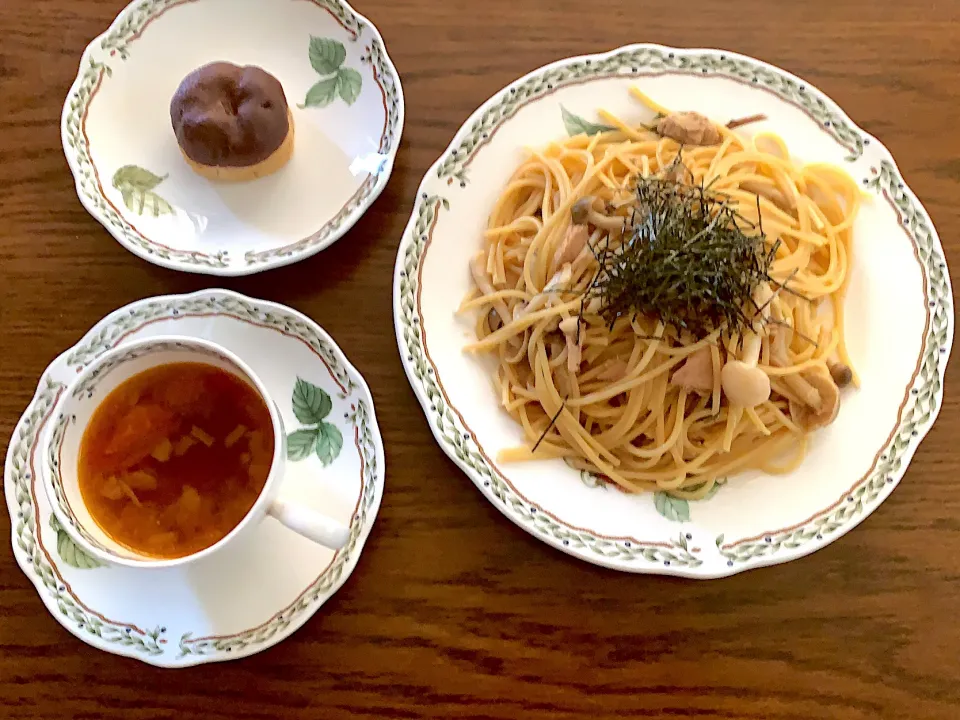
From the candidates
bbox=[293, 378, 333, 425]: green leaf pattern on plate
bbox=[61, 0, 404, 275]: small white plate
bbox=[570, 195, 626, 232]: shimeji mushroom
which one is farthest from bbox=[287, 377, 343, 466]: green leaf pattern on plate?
bbox=[570, 195, 626, 232]: shimeji mushroom

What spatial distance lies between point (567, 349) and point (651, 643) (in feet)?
2.07

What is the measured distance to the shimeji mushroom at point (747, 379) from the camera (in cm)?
157

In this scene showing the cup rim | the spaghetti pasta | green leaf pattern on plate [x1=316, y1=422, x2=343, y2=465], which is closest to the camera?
the cup rim

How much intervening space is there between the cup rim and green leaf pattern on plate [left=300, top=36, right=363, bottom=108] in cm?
83

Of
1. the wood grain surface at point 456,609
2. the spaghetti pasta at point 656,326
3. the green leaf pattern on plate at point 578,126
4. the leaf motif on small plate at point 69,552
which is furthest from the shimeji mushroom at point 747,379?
the leaf motif on small plate at point 69,552

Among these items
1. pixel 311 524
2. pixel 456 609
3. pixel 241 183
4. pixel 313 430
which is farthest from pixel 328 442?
pixel 241 183

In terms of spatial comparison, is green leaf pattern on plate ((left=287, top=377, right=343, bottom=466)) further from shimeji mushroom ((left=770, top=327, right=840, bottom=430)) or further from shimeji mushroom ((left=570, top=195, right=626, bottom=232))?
shimeji mushroom ((left=770, top=327, right=840, bottom=430))

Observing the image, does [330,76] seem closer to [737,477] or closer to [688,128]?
[688,128]

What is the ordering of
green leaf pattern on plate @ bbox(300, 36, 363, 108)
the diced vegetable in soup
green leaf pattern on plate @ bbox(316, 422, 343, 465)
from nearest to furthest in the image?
the diced vegetable in soup → green leaf pattern on plate @ bbox(316, 422, 343, 465) → green leaf pattern on plate @ bbox(300, 36, 363, 108)

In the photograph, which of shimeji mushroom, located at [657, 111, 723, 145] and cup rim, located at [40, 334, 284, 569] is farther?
shimeji mushroom, located at [657, 111, 723, 145]

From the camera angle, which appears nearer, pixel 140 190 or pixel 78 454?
pixel 78 454

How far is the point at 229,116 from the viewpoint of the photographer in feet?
5.66

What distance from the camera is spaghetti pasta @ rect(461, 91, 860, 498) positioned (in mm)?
1638

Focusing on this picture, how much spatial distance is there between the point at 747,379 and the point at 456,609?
0.76 meters
